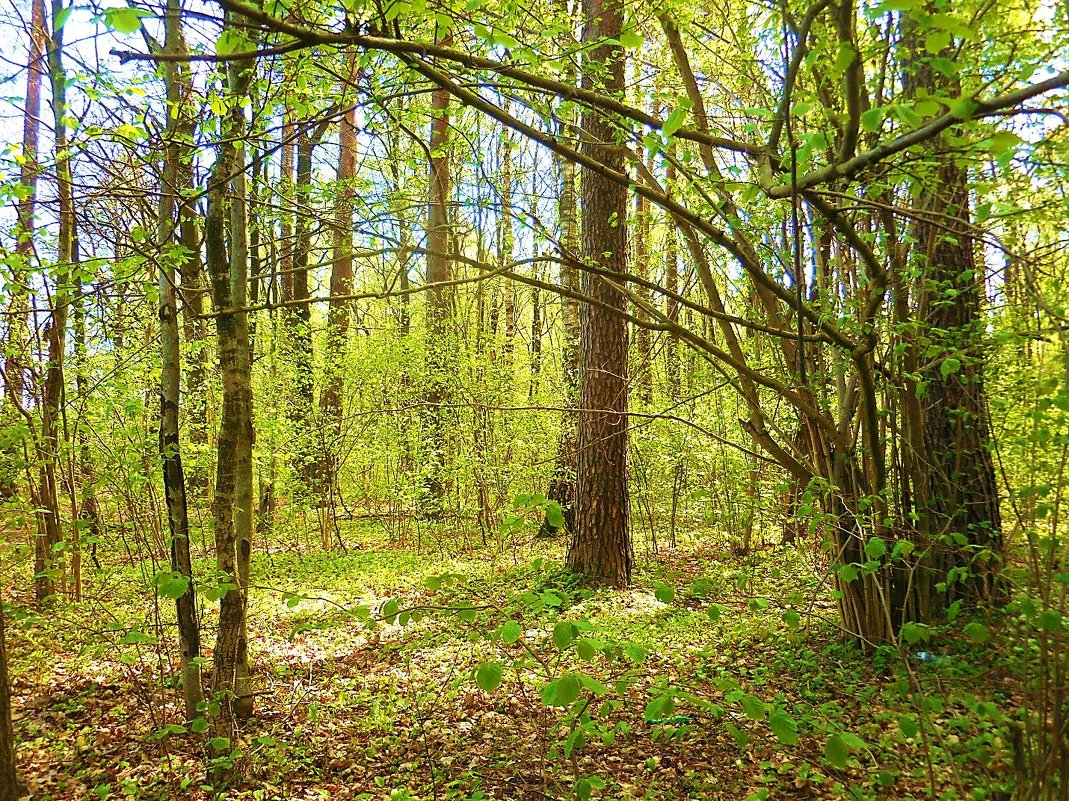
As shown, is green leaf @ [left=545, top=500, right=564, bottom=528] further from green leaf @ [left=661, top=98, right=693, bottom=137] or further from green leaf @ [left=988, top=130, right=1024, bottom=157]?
green leaf @ [left=988, top=130, right=1024, bottom=157]

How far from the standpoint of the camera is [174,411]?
352cm

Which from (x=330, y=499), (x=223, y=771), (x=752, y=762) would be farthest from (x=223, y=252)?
(x=330, y=499)

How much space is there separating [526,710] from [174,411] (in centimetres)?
291

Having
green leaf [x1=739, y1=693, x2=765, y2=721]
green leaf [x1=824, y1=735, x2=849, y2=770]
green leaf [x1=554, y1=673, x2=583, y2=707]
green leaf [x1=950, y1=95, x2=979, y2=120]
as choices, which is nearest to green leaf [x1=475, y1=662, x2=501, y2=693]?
green leaf [x1=554, y1=673, x2=583, y2=707]

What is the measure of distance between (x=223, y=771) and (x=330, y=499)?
5.80 meters

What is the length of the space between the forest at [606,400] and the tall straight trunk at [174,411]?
0.10 feet

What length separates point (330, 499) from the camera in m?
8.91

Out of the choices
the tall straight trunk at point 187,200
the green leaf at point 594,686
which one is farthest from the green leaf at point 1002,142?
the tall straight trunk at point 187,200

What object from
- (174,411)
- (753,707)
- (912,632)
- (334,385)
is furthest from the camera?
(334,385)

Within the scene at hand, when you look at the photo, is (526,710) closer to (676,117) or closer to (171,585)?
(171,585)

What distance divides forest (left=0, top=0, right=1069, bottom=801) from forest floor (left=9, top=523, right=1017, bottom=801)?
0.03 metres

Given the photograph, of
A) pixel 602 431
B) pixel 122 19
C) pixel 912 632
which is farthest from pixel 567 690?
pixel 602 431

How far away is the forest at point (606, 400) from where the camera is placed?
6.84 feet

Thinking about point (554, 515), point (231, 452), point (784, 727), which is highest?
point (231, 452)
